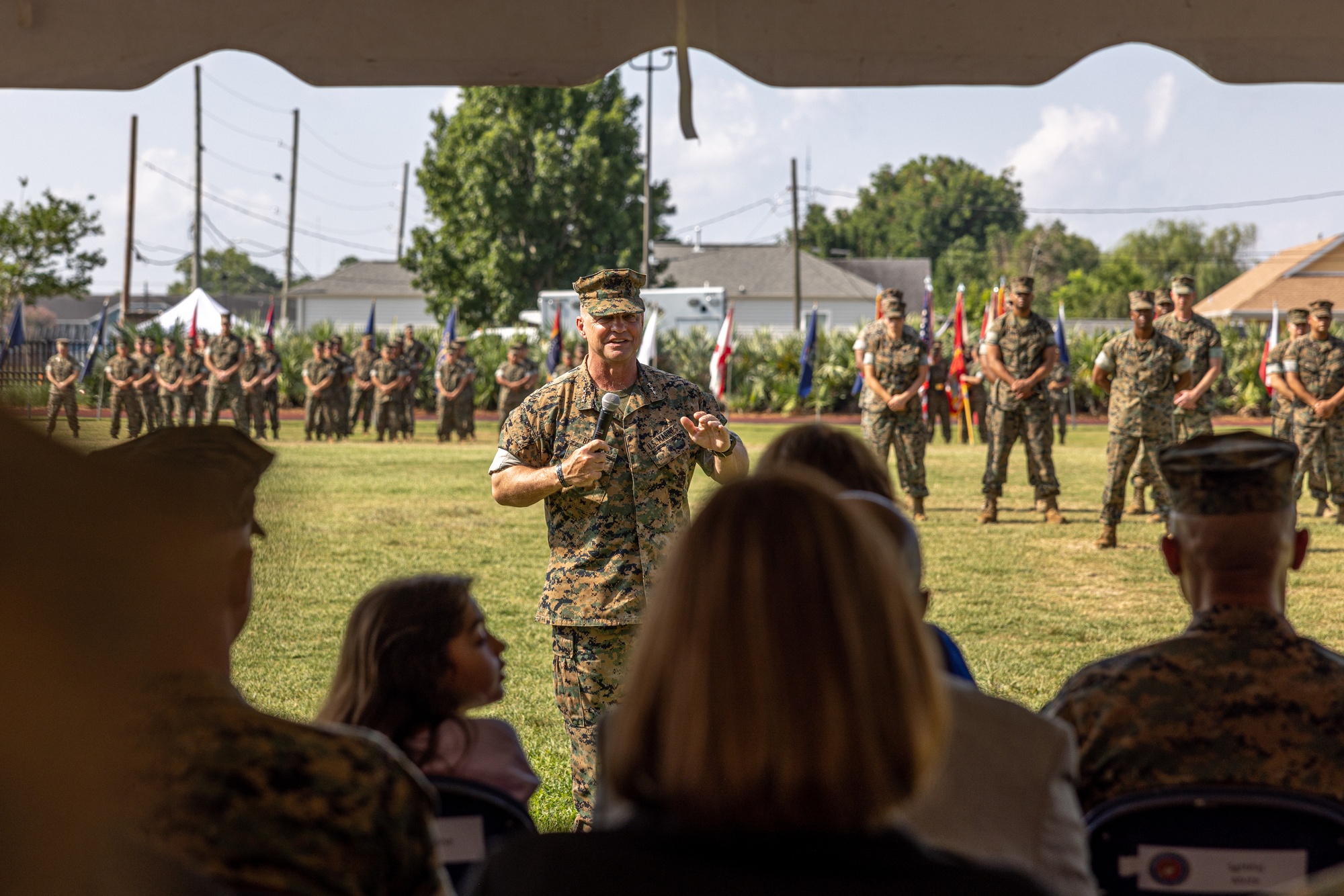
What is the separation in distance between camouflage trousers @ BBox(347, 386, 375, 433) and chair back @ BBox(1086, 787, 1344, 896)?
87.0ft

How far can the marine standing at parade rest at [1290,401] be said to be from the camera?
13.3 m

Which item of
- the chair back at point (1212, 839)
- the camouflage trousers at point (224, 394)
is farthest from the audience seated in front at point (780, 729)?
the camouflage trousers at point (224, 394)

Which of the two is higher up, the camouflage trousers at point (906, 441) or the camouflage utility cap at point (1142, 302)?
the camouflage utility cap at point (1142, 302)

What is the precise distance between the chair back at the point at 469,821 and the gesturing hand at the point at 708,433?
2.09 meters

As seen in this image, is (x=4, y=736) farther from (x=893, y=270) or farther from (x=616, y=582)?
(x=893, y=270)

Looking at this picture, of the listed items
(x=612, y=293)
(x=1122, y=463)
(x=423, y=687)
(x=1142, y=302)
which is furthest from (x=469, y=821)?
(x=1142, y=302)

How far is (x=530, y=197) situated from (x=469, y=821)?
2055 inches

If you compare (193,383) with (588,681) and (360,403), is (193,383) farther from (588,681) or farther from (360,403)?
(588,681)

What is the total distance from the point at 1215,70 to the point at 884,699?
3353mm

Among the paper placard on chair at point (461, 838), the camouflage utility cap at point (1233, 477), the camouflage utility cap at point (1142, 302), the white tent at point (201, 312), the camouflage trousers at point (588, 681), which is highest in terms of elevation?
the white tent at point (201, 312)

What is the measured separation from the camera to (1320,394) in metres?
13.2

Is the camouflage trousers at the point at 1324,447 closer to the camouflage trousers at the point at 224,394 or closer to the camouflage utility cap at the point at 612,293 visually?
the camouflage utility cap at the point at 612,293

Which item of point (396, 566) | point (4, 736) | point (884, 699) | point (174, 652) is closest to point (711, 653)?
point (884, 699)

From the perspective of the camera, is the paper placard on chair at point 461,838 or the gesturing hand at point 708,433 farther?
the gesturing hand at point 708,433
